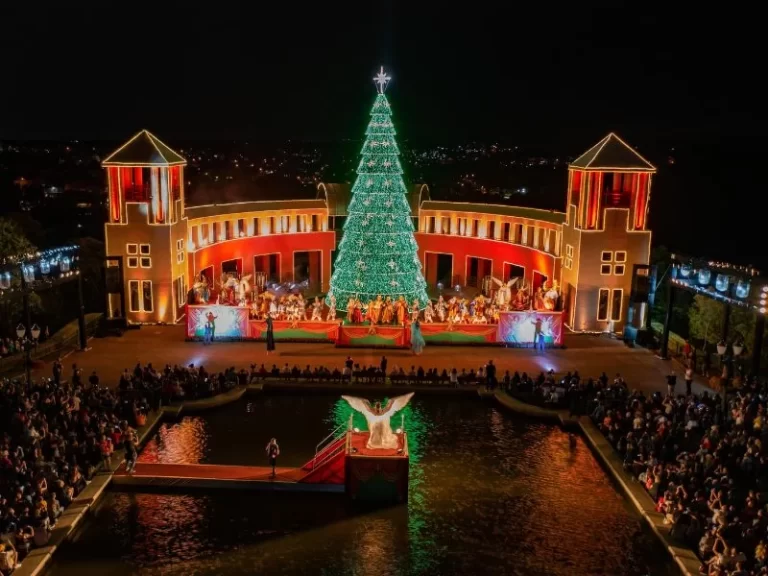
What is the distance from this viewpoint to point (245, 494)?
19.9 m

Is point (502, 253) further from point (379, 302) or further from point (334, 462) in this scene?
point (334, 462)

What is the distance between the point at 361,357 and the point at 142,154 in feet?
47.5

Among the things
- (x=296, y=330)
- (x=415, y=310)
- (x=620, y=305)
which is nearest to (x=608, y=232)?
(x=620, y=305)

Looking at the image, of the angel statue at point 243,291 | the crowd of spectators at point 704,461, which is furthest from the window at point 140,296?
the crowd of spectators at point 704,461

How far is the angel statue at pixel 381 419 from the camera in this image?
19.5m

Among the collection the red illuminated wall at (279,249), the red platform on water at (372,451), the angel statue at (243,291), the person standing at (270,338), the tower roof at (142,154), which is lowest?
the red platform on water at (372,451)

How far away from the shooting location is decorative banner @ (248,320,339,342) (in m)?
33.6

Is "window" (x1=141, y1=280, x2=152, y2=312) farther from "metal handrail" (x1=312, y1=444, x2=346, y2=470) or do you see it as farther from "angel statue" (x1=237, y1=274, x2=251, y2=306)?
"metal handrail" (x1=312, y1=444, x2=346, y2=470)

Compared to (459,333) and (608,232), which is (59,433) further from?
(608,232)

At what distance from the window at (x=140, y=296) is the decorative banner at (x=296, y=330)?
620 centimetres

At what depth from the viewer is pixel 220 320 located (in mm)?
33750

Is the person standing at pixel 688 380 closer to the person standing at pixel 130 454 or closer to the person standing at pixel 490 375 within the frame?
the person standing at pixel 490 375

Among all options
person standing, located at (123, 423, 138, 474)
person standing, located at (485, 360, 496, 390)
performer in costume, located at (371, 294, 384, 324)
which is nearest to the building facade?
performer in costume, located at (371, 294, 384, 324)

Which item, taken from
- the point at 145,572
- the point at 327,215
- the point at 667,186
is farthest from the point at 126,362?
the point at 667,186
